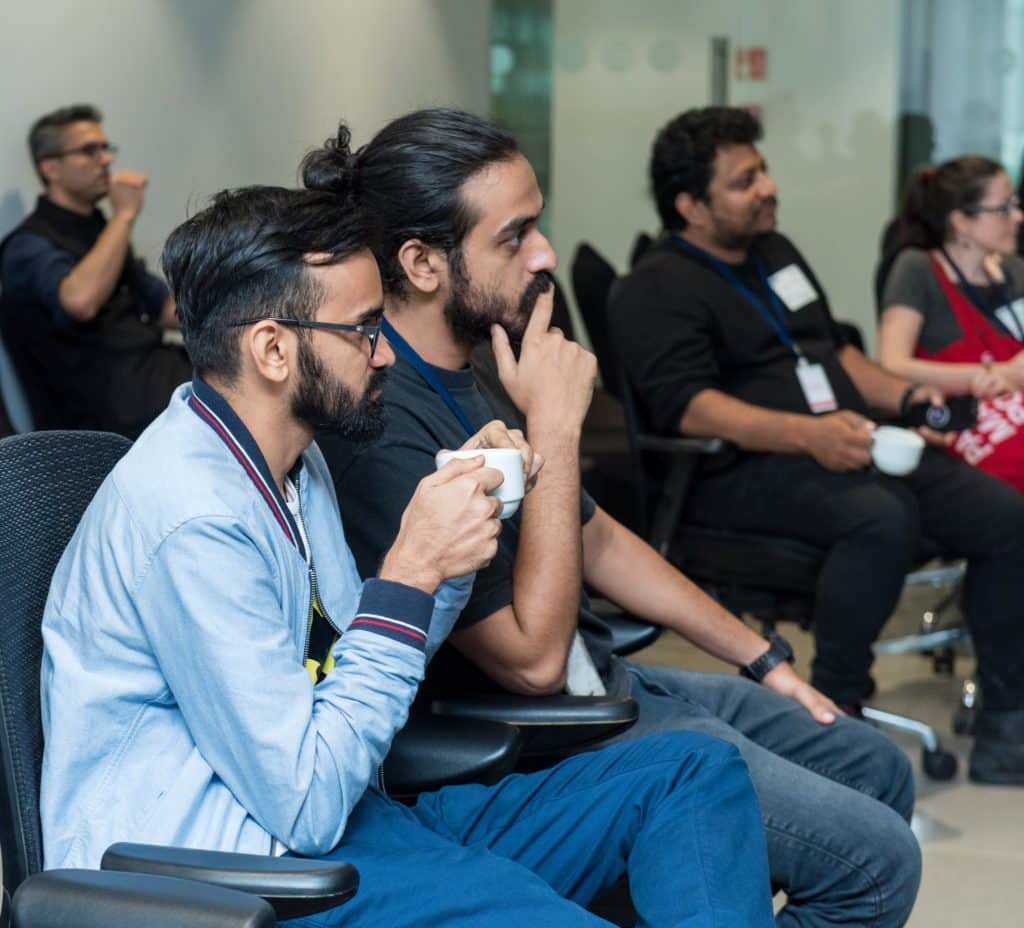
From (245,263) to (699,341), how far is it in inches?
79.7

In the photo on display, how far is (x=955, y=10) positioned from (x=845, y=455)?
4089mm

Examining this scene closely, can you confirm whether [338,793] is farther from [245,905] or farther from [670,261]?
[670,261]

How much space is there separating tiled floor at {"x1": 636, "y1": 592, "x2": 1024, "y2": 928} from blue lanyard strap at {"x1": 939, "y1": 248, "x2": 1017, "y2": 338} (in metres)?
0.97

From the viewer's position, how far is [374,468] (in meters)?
1.85

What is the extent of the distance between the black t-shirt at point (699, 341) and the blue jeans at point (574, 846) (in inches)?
71.7

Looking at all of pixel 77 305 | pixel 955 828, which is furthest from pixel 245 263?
pixel 77 305

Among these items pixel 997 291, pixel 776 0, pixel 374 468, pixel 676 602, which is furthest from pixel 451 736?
pixel 776 0

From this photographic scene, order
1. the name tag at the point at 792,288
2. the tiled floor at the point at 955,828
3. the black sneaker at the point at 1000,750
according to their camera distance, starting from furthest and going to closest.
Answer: the name tag at the point at 792,288
the black sneaker at the point at 1000,750
the tiled floor at the point at 955,828

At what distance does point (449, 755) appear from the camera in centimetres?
169

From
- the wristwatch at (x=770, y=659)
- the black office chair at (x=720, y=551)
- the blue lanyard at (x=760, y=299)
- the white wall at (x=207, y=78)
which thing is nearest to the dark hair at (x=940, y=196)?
the blue lanyard at (x=760, y=299)

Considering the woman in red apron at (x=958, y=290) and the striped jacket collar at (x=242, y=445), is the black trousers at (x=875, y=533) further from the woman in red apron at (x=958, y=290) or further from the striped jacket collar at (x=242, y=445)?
the striped jacket collar at (x=242, y=445)

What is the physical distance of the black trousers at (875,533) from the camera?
3.29m

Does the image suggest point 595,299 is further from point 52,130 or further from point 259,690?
point 259,690

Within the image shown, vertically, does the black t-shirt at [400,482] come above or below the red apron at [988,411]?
above
